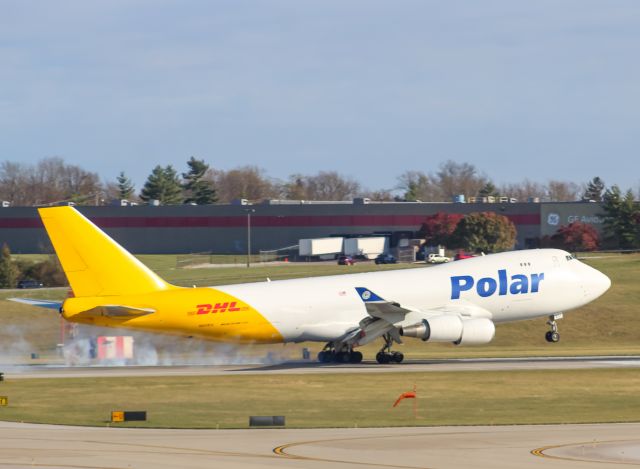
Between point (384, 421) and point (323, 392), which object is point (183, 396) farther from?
point (384, 421)

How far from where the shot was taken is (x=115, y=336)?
2532 inches

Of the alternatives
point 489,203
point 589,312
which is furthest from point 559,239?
point 589,312

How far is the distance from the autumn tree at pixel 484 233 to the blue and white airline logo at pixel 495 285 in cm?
8975

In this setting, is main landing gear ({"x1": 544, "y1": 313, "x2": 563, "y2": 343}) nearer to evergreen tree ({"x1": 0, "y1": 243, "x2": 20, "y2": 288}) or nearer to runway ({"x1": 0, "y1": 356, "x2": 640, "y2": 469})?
runway ({"x1": 0, "y1": 356, "x2": 640, "y2": 469})

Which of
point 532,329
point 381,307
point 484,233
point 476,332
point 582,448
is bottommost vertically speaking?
point 582,448

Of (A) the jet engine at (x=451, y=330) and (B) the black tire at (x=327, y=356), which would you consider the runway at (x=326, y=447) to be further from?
(B) the black tire at (x=327, y=356)

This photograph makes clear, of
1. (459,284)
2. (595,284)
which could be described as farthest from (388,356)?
(595,284)

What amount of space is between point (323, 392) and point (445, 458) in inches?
674

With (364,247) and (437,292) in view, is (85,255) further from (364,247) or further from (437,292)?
(364,247)

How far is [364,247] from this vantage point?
155 m

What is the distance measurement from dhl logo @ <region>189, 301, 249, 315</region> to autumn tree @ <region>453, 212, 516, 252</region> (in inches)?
3787

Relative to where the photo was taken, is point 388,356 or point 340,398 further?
point 388,356

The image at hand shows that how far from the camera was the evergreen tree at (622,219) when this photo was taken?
501 feet

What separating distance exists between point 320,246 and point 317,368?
319ft
